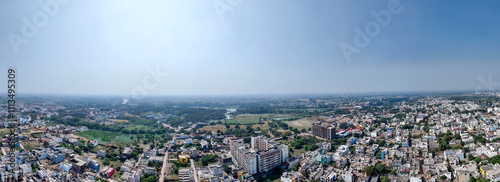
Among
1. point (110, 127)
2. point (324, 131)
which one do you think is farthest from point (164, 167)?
point (110, 127)

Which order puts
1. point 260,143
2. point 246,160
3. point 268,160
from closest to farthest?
point 246,160
point 268,160
point 260,143

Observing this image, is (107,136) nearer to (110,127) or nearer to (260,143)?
(110,127)

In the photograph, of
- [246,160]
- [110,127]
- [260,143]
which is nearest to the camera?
[246,160]

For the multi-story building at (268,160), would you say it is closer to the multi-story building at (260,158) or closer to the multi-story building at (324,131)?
the multi-story building at (260,158)

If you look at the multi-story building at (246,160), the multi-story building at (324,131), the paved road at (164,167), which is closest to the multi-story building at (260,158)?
the multi-story building at (246,160)

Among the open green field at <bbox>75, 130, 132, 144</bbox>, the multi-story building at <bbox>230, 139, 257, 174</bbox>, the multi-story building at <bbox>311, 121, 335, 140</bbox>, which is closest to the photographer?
the multi-story building at <bbox>230, 139, 257, 174</bbox>

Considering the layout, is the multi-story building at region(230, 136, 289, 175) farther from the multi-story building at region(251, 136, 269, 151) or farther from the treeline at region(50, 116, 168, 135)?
the treeline at region(50, 116, 168, 135)

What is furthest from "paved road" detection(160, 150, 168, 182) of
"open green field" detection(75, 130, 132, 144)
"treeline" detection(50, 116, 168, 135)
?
"treeline" detection(50, 116, 168, 135)
